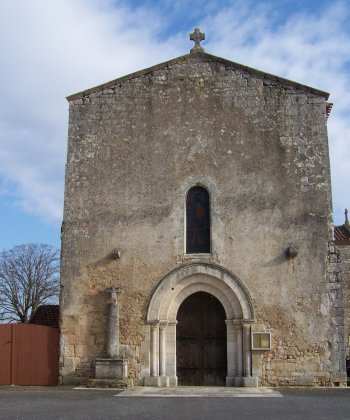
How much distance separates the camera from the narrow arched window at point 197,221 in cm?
1506

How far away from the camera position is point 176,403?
11.2 metres

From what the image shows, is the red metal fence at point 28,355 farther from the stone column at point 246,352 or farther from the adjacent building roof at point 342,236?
the adjacent building roof at point 342,236

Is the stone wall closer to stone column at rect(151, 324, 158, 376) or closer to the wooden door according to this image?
the wooden door

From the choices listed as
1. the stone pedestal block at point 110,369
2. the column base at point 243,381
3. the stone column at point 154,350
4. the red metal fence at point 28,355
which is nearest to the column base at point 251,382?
the column base at point 243,381

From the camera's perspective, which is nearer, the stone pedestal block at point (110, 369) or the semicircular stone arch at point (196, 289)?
the stone pedestal block at point (110, 369)

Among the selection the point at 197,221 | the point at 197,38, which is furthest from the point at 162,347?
the point at 197,38

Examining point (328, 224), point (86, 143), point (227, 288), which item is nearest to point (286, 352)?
point (227, 288)

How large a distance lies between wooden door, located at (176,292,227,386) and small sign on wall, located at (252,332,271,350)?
91 cm

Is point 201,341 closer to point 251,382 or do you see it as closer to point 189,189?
point 251,382

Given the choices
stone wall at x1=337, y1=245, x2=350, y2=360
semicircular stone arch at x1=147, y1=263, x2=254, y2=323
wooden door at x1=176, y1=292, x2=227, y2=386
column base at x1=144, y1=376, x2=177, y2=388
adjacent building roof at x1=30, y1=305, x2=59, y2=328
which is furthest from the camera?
stone wall at x1=337, y1=245, x2=350, y2=360

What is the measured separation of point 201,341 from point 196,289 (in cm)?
133

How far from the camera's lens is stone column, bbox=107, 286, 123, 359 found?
47.3 feet

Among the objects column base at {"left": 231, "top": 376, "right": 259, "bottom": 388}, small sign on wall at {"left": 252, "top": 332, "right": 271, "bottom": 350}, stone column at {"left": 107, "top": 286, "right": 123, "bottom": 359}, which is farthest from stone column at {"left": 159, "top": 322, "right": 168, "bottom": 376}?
small sign on wall at {"left": 252, "top": 332, "right": 271, "bottom": 350}

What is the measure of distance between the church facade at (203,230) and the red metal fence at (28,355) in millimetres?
480
